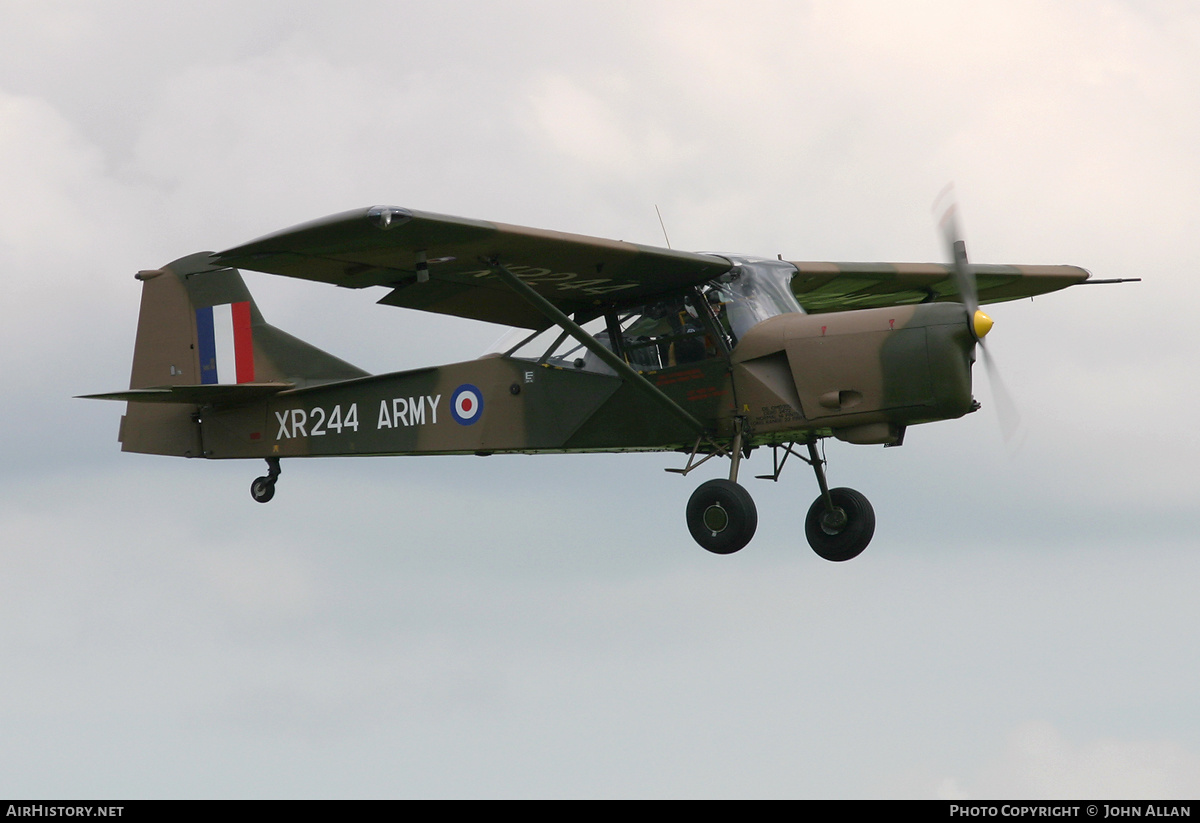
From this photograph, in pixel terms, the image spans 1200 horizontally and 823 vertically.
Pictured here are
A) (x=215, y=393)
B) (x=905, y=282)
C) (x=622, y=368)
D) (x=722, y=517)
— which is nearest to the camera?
(x=722, y=517)

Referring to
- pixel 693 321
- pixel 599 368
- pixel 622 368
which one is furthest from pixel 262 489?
pixel 693 321

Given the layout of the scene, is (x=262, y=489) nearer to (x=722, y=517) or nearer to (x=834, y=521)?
(x=722, y=517)

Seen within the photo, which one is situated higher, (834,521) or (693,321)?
(693,321)

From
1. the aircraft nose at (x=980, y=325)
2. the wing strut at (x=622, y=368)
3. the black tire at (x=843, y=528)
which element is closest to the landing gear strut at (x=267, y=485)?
the wing strut at (x=622, y=368)

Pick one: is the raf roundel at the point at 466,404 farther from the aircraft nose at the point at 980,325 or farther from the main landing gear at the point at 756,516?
the aircraft nose at the point at 980,325

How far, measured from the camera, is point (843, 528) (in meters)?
12.8

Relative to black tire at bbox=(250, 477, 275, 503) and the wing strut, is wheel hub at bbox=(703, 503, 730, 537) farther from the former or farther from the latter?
black tire at bbox=(250, 477, 275, 503)

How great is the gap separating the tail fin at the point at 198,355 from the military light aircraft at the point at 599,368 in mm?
33

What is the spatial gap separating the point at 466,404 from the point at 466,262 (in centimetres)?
200

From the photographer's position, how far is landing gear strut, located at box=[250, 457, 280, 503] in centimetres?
1492

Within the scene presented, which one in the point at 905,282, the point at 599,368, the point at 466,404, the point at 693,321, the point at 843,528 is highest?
the point at 905,282

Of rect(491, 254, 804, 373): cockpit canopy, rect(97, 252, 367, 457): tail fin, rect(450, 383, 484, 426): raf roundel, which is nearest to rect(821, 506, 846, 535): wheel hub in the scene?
rect(491, 254, 804, 373): cockpit canopy

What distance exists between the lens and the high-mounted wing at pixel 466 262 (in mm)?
10609

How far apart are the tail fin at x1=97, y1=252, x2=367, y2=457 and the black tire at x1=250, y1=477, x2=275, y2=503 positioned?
710mm
